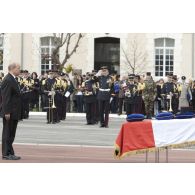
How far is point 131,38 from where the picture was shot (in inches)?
1742

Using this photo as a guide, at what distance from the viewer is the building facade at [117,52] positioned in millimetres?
43750

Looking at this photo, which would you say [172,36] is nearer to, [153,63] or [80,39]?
[153,63]

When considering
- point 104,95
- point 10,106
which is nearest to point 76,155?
point 10,106

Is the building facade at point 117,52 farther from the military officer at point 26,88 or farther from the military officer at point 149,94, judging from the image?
the military officer at point 26,88

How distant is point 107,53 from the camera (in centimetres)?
4638

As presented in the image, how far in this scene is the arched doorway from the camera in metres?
45.9

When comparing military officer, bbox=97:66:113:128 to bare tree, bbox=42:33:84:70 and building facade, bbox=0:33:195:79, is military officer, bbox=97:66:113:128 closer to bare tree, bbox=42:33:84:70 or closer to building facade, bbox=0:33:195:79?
bare tree, bbox=42:33:84:70

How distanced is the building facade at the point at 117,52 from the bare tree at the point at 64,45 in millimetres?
544

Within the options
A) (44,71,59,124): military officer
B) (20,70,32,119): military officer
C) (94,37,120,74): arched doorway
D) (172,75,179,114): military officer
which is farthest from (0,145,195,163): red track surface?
(94,37,120,74): arched doorway

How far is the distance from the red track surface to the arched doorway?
2749 centimetres

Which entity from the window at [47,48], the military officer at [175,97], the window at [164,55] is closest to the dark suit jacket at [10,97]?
the military officer at [175,97]

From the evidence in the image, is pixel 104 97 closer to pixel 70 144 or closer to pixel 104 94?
pixel 104 94

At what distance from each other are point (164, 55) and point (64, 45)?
6249 mm
